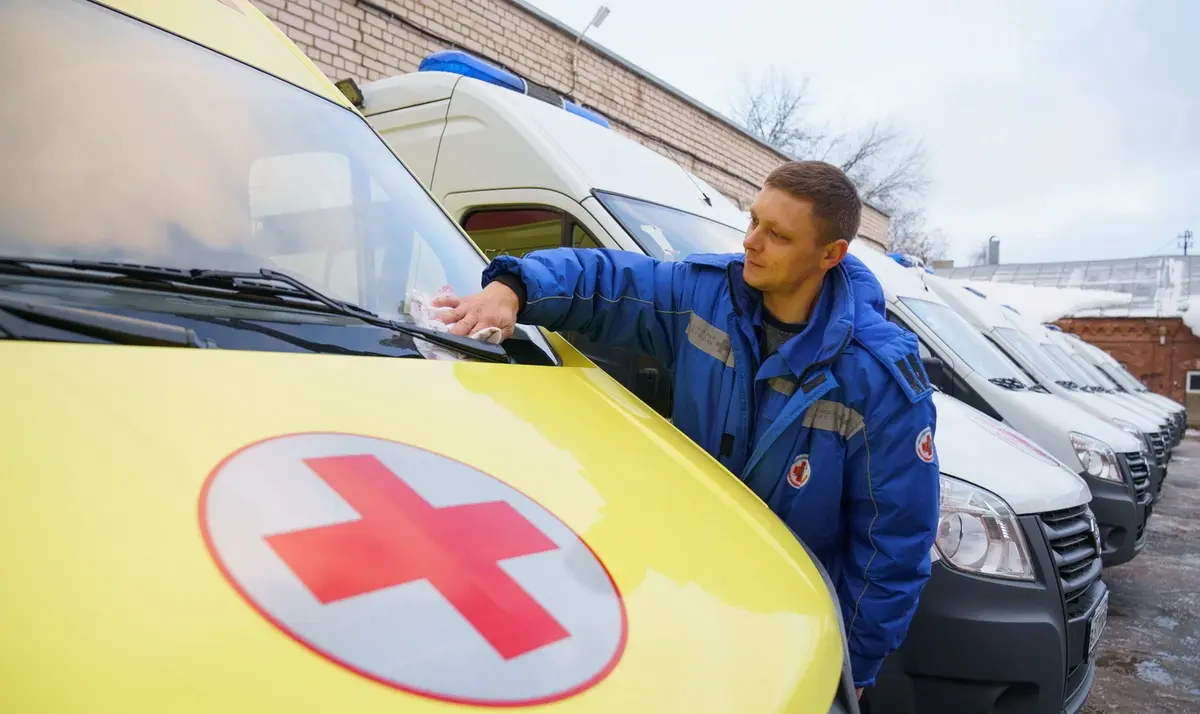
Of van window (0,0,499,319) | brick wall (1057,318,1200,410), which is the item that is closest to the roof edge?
van window (0,0,499,319)

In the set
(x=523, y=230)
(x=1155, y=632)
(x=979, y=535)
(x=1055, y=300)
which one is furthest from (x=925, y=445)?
(x=1055, y=300)

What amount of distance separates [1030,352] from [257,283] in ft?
22.7

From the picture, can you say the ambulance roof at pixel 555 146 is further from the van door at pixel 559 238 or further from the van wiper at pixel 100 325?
the van wiper at pixel 100 325

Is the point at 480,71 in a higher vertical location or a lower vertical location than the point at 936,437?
higher

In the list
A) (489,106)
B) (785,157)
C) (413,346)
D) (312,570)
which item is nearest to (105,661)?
(312,570)

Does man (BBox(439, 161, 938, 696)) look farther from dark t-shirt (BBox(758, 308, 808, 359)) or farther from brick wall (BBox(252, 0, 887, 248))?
brick wall (BBox(252, 0, 887, 248))

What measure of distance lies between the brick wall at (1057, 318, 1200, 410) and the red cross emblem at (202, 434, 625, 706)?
1149 inches

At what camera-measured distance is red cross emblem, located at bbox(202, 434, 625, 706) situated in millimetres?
777

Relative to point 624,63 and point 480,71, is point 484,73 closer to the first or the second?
point 480,71

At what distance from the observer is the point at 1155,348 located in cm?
2470

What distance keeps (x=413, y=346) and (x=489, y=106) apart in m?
2.03

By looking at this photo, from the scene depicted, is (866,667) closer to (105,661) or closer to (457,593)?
(457,593)

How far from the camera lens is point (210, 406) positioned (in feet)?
3.23

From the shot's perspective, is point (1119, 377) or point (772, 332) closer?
point (772, 332)
